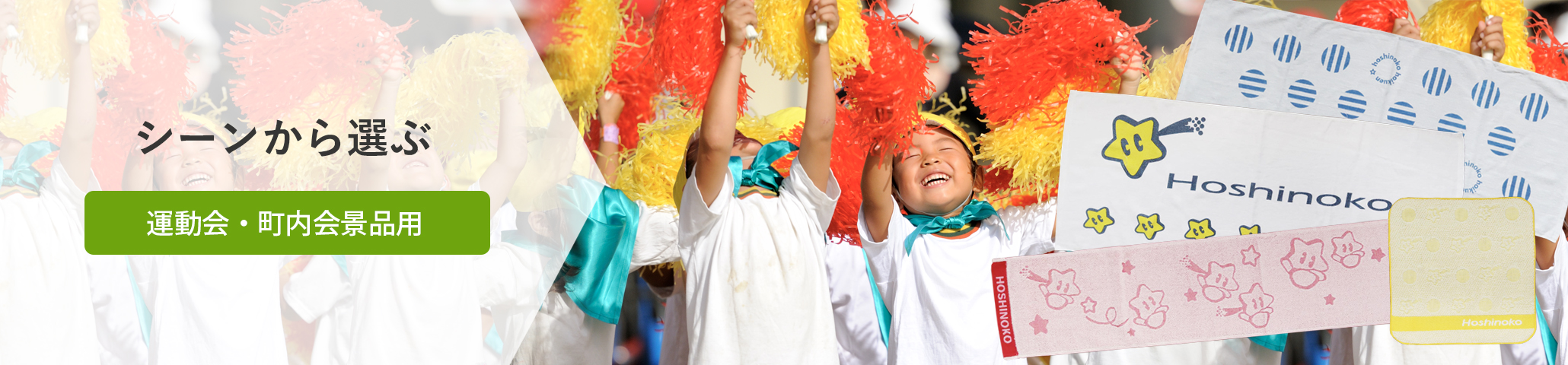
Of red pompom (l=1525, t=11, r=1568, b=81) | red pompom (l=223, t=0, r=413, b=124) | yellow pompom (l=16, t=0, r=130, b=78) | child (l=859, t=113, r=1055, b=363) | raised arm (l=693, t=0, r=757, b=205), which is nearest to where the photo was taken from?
raised arm (l=693, t=0, r=757, b=205)

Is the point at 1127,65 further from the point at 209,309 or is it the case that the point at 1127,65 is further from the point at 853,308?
the point at 209,309

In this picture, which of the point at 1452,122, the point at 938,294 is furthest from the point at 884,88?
the point at 1452,122

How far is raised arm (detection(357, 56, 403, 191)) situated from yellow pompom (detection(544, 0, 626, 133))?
1.24 feet

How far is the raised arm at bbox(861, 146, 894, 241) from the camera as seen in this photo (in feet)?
7.34

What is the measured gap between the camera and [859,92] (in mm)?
2150

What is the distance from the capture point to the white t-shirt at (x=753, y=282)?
1.99 metres

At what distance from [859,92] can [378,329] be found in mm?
1241

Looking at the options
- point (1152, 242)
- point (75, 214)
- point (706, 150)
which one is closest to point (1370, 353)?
point (1152, 242)

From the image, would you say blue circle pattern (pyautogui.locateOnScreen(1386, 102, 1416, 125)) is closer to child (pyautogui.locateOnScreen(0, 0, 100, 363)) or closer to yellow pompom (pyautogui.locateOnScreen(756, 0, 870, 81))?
yellow pompom (pyautogui.locateOnScreen(756, 0, 870, 81))

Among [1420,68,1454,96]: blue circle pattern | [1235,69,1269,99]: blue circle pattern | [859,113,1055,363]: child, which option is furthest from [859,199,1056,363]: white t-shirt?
[1420,68,1454,96]: blue circle pattern

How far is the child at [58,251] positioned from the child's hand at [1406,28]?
3093 mm

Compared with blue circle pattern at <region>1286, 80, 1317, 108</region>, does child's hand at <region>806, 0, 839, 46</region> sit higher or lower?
higher

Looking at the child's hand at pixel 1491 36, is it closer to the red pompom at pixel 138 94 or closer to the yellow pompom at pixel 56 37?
the red pompom at pixel 138 94

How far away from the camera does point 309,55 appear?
86.7 inches
